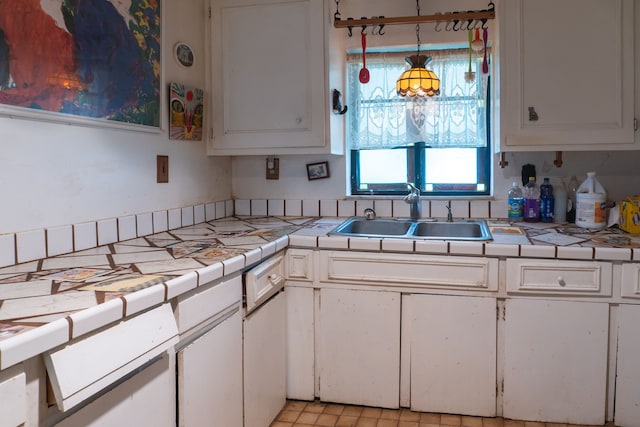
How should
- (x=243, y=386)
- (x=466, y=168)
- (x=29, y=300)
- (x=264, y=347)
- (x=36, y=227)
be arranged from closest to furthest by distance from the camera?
(x=29, y=300), (x=36, y=227), (x=243, y=386), (x=264, y=347), (x=466, y=168)

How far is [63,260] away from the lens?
1.58m

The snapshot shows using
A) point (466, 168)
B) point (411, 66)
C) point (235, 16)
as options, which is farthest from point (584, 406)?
point (235, 16)

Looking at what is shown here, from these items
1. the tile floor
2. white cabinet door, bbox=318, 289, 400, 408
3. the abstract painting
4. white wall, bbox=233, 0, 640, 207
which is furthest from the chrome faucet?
the abstract painting

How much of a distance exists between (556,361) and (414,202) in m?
0.98

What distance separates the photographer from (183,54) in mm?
2369

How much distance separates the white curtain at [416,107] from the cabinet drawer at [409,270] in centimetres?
85

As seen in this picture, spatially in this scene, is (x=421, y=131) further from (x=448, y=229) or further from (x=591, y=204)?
(x=591, y=204)

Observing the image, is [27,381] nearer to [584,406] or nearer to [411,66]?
[584,406]

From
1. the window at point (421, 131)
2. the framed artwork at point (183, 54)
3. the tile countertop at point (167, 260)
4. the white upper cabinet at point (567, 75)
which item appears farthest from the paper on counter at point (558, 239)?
the framed artwork at point (183, 54)

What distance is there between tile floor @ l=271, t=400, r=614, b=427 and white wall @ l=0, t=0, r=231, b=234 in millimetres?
1090

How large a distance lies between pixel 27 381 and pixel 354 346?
147cm

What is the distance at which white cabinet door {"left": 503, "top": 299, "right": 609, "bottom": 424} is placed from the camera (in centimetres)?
193

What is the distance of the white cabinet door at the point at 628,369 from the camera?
189cm

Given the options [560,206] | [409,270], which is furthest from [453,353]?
[560,206]
